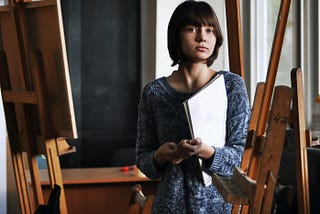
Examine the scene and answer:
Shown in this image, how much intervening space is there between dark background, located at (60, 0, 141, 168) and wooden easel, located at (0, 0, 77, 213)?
2.05m

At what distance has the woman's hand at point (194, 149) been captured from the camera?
1241 millimetres

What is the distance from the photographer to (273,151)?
1.07 m

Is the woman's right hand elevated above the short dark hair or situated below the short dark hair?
below

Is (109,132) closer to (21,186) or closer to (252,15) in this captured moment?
(252,15)

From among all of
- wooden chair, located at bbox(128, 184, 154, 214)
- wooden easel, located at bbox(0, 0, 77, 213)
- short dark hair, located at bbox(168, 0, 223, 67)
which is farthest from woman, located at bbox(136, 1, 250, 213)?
wooden easel, located at bbox(0, 0, 77, 213)

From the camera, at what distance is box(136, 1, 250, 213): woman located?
1.33 metres

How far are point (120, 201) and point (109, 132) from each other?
4.68 feet

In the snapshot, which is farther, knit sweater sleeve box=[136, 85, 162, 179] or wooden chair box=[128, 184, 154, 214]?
wooden chair box=[128, 184, 154, 214]

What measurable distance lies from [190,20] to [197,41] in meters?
0.05

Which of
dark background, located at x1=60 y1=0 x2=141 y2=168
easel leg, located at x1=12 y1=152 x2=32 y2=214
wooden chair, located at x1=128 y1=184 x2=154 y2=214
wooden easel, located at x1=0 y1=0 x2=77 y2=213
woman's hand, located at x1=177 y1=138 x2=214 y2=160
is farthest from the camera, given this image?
dark background, located at x1=60 y1=0 x2=141 y2=168

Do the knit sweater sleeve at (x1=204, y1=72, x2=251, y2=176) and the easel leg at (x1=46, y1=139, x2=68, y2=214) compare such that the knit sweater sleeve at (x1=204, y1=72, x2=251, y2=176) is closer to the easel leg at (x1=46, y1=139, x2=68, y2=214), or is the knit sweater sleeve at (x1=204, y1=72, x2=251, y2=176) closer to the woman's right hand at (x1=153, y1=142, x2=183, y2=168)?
the woman's right hand at (x1=153, y1=142, x2=183, y2=168)

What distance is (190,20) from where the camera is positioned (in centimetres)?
134

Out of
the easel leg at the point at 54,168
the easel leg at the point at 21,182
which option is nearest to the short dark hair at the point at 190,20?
the easel leg at the point at 54,168

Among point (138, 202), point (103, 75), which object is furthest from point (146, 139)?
point (103, 75)
